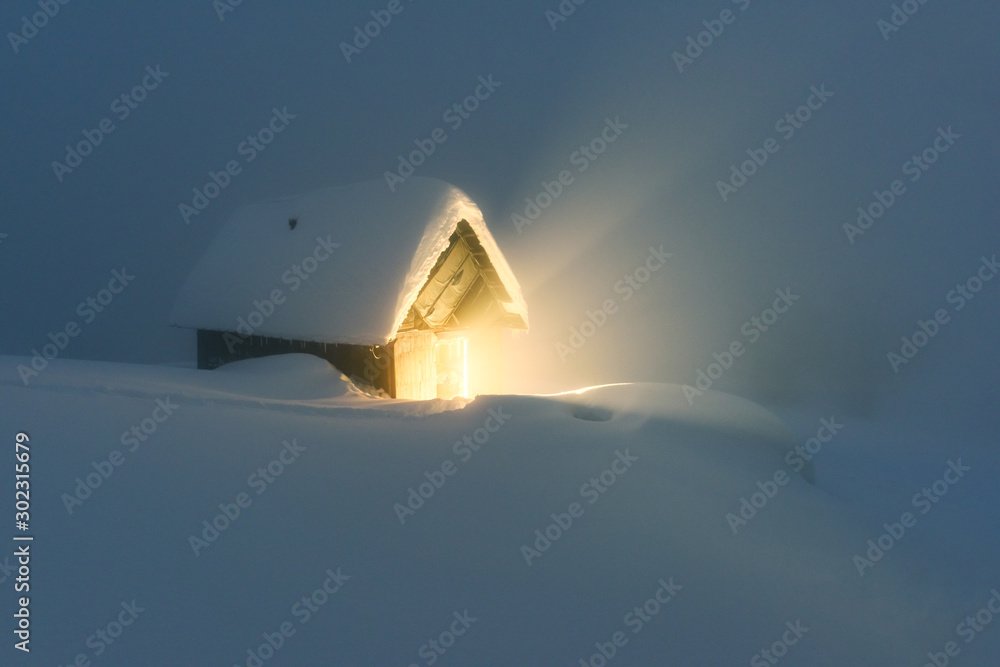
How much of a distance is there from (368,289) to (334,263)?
1335 millimetres

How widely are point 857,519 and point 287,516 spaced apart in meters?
6.04

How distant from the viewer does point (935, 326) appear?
806 inches

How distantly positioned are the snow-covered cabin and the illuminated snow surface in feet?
6.62

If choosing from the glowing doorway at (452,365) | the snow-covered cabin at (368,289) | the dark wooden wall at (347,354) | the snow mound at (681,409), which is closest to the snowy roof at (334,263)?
the snow-covered cabin at (368,289)

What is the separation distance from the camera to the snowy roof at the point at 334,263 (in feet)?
25.5

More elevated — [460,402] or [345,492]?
[460,402]

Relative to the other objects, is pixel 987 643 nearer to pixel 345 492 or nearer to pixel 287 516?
pixel 345 492

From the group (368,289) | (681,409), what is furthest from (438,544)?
(368,289)

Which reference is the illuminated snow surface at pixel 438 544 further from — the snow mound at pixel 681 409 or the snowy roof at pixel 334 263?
the snowy roof at pixel 334 263

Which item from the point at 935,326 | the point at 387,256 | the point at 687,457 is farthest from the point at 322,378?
the point at 935,326

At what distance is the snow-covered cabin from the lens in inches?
312

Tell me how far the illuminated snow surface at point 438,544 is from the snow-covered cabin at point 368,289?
2017 mm

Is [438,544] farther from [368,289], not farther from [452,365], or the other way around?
[452,365]

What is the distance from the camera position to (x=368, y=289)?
790 cm
